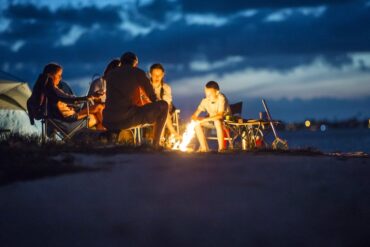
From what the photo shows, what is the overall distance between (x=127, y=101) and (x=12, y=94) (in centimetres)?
526

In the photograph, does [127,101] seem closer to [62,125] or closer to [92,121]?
[92,121]

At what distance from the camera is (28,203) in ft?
14.8

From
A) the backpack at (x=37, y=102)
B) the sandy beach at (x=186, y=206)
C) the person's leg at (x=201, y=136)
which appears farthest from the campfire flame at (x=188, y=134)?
the sandy beach at (x=186, y=206)

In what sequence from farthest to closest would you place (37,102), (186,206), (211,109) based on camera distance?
1. (211,109)
2. (37,102)
3. (186,206)

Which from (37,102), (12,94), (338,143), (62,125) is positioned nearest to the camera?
(37,102)

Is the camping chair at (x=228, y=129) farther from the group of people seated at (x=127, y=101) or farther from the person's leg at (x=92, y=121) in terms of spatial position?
the person's leg at (x=92, y=121)

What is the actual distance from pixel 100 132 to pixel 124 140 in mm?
317

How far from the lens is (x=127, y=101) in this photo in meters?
7.06

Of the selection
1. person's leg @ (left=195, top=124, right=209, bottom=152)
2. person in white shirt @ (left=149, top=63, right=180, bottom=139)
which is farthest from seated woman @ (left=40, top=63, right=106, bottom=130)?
person's leg @ (left=195, top=124, right=209, bottom=152)

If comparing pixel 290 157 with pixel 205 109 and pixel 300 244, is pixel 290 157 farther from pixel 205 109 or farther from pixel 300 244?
pixel 205 109

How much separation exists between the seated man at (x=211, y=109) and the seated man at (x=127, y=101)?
1772mm

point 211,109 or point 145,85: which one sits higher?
point 145,85

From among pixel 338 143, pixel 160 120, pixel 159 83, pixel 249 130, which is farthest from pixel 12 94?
pixel 338 143

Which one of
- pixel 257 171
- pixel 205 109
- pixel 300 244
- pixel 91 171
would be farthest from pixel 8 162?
pixel 205 109
